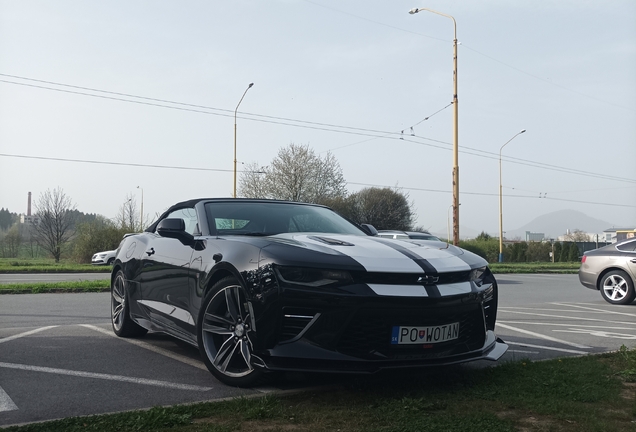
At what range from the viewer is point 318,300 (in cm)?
397

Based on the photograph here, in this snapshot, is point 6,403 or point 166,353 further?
point 166,353

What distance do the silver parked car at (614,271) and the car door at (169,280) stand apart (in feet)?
31.0

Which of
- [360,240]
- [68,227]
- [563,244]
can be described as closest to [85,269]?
[68,227]

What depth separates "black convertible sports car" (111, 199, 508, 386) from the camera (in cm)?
399

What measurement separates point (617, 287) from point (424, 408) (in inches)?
398

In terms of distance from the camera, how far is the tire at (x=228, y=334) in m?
4.32

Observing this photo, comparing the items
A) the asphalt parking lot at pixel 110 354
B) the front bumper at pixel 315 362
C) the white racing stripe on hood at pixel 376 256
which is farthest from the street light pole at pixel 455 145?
the front bumper at pixel 315 362

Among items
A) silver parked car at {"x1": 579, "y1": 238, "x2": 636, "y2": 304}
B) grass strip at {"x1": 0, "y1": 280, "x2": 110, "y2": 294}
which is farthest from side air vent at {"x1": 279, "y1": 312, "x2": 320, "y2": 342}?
grass strip at {"x1": 0, "y1": 280, "x2": 110, "y2": 294}

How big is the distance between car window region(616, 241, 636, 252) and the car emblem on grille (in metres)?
9.56

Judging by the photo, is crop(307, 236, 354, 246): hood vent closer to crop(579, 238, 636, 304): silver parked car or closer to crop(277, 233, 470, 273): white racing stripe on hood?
crop(277, 233, 470, 273): white racing stripe on hood

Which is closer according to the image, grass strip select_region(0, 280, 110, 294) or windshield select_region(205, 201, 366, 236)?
windshield select_region(205, 201, 366, 236)

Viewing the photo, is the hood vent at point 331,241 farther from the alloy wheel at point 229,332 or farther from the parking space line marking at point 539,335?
the parking space line marking at point 539,335

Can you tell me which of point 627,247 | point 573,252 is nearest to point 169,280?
point 627,247

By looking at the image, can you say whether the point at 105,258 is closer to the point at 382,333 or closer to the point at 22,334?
the point at 22,334
